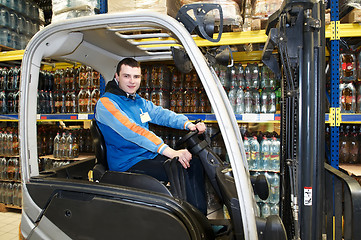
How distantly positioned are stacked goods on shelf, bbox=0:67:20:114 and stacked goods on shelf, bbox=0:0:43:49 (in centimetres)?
60

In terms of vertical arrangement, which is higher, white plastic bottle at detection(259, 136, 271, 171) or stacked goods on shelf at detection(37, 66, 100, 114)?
stacked goods on shelf at detection(37, 66, 100, 114)

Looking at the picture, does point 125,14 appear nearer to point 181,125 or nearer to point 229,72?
point 181,125

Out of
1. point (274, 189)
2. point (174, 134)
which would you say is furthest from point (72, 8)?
point (274, 189)

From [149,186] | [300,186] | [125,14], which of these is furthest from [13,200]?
[300,186]

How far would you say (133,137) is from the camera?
7.64 feet

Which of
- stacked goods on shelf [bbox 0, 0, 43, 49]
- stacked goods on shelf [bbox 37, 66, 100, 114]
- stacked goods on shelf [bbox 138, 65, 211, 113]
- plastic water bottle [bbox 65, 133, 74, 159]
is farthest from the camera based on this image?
stacked goods on shelf [bbox 0, 0, 43, 49]

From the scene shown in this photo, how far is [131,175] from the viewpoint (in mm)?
2076

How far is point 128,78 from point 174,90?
6.28ft

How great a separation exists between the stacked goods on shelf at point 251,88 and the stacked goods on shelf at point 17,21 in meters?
4.52

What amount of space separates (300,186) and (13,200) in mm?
5970

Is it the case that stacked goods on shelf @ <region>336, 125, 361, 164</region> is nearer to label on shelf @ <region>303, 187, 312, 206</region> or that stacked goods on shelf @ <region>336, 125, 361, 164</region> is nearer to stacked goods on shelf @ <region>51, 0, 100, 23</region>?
label on shelf @ <region>303, 187, 312, 206</region>

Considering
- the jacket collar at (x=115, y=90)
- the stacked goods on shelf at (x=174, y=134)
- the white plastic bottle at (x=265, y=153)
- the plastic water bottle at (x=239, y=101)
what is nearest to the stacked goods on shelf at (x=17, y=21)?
the stacked goods on shelf at (x=174, y=134)

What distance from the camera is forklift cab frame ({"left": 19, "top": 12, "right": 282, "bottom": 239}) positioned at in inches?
63.0

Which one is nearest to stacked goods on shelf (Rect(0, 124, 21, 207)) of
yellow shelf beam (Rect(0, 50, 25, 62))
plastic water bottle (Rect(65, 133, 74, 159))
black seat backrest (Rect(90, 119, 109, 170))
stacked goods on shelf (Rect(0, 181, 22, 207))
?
stacked goods on shelf (Rect(0, 181, 22, 207))
